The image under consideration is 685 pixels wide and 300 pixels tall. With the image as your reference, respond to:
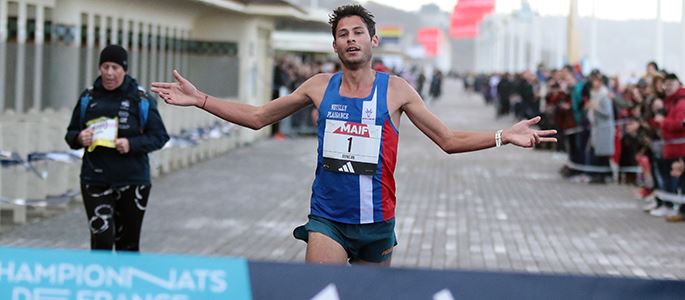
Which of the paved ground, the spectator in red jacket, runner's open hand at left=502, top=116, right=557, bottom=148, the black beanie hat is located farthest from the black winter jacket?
the spectator in red jacket

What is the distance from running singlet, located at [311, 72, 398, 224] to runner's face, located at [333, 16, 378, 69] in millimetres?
156

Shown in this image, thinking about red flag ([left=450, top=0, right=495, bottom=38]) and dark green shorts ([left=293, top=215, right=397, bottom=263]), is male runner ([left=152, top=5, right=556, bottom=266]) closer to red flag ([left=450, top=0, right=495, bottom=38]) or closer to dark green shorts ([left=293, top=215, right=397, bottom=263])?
dark green shorts ([left=293, top=215, right=397, bottom=263])

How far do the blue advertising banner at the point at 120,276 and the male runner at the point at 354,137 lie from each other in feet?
5.25

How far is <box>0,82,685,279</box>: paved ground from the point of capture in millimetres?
10992

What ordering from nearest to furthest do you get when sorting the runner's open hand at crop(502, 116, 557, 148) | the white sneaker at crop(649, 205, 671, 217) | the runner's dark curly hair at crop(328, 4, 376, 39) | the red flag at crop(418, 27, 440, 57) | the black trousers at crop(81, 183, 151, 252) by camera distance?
the runner's open hand at crop(502, 116, 557, 148), the runner's dark curly hair at crop(328, 4, 376, 39), the black trousers at crop(81, 183, 151, 252), the white sneaker at crop(649, 205, 671, 217), the red flag at crop(418, 27, 440, 57)

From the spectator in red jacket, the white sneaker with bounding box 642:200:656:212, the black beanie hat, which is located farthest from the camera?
the white sneaker with bounding box 642:200:656:212

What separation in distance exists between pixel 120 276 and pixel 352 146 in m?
1.84

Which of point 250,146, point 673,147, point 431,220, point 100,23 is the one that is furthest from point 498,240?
point 250,146

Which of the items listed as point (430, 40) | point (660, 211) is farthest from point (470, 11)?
point (430, 40)

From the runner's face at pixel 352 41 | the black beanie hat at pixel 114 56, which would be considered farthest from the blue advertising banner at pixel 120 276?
the black beanie hat at pixel 114 56

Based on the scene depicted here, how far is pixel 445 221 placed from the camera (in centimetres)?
1376

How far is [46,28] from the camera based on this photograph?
16.0 m

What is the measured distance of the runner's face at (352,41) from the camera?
5598 millimetres

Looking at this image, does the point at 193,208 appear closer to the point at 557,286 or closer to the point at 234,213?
the point at 234,213
